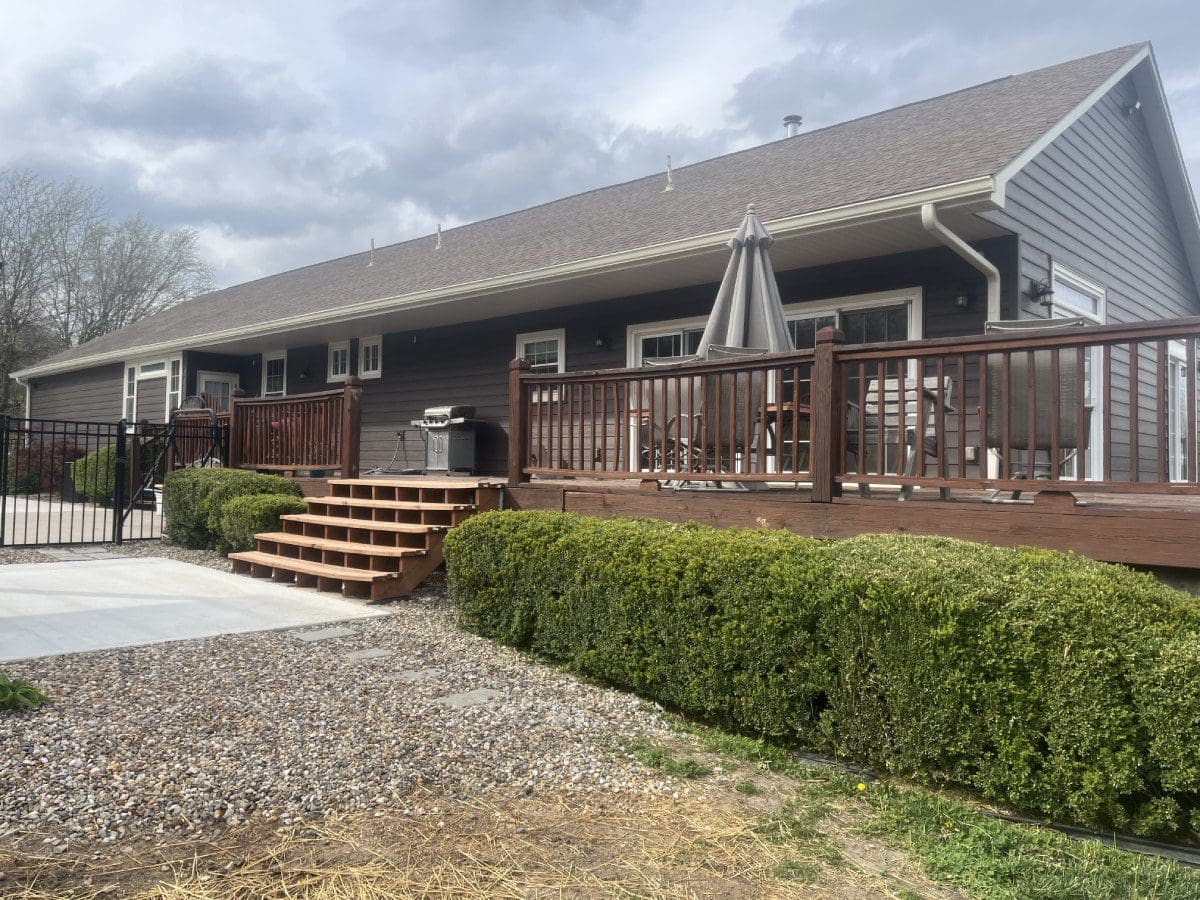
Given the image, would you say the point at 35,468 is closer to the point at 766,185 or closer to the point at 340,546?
the point at 340,546

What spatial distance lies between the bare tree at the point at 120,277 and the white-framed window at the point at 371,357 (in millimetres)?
22464

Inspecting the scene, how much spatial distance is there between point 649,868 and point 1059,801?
4.41ft

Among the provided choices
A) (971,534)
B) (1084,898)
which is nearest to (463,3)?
(971,534)

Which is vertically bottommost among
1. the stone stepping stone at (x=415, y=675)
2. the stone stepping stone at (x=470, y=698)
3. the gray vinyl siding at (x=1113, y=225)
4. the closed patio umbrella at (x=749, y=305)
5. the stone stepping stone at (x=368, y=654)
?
the stone stepping stone at (x=470, y=698)

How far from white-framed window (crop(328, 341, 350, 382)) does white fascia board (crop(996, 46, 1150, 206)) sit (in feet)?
31.0

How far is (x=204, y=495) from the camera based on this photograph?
8086mm

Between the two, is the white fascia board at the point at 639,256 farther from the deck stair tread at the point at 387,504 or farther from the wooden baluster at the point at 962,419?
the deck stair tread at the point at 387,504

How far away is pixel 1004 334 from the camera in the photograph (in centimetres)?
380

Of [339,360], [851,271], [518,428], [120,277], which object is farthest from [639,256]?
[120,277]

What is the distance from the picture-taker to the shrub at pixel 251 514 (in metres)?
7.37

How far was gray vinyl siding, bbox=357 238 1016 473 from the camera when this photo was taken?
671cm

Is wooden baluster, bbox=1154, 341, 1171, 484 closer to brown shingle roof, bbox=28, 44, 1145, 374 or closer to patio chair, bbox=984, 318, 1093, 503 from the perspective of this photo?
patio chair, bbox=984, 318, 1093, 503

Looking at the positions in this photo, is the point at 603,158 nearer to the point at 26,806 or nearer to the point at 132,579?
the point at 132,579

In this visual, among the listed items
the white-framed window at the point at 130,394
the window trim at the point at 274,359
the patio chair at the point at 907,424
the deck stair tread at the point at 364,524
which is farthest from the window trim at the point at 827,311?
the white-framed window at the point at 130,394
